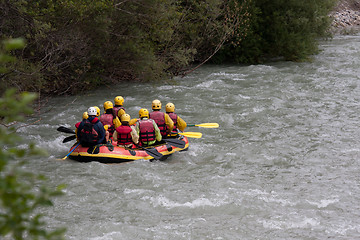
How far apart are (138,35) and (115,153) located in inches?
254


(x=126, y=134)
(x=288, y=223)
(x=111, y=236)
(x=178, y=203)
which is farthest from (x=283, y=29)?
(x=111, y=236)

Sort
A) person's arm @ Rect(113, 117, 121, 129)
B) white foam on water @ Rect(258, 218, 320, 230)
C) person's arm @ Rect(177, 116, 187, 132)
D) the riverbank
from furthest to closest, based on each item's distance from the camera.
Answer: the riverbank, person's arm @ Rect(177, 116, 187, 132), person's arm @ Rect(113, 117, 121, 129), white foam on water @ Rect(258, 218, 320, 230)

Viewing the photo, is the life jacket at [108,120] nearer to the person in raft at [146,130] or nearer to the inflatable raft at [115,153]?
the inflatable raft at [115,153]

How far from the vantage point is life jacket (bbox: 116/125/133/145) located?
28.8 ft

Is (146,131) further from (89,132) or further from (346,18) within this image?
(346,18)

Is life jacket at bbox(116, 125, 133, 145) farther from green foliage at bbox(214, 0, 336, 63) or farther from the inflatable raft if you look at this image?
green foliage at bbox(214, 0, 336, 63)

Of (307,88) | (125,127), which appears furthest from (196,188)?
(307,88)

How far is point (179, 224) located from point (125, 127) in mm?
2917

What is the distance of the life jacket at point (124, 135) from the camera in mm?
8767

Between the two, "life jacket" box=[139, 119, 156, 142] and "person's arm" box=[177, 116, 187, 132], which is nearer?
"life jacket" box=[139, 119, 156, 142]

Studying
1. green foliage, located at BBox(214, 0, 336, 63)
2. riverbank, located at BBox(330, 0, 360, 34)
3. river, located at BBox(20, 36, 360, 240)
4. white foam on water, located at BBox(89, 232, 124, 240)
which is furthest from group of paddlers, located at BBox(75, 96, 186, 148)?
riverbank, located at BBox(330, 0, 360, 34)

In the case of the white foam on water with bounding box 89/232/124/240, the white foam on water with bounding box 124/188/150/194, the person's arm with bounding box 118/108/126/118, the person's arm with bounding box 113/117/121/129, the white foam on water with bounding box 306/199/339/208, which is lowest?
the white foam on water with bounding box 306/199/339/208

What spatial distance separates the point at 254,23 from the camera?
1916 centimetres

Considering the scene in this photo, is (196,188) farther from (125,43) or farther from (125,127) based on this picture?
(125,43)
